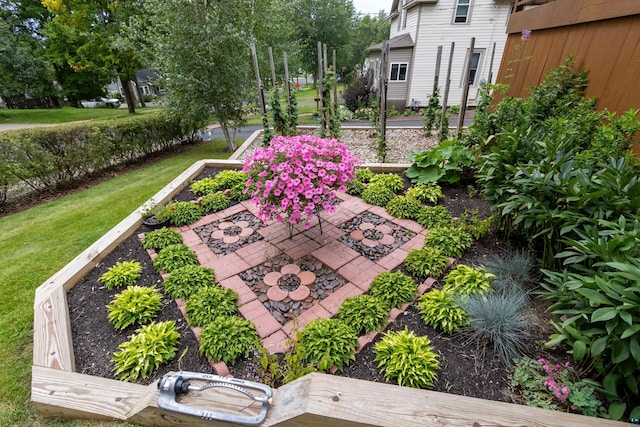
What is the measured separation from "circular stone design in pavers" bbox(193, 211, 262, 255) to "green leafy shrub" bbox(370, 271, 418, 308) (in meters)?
1.30

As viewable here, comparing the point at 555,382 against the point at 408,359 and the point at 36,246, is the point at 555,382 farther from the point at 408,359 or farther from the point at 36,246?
the point at 36,246

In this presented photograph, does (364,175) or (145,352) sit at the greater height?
(364,175)

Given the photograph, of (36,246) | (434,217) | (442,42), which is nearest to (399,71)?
(442,42)

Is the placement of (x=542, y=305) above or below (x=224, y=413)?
below

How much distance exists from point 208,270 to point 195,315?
48 cm

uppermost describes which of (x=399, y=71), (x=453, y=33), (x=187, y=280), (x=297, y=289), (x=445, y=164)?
(x=453, y=33)

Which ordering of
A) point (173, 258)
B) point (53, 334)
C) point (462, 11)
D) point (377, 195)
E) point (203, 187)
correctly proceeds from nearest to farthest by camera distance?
point (53, 334)
point (173, 258)
point (377, 195)
point (203, 187)
point (462, 11)

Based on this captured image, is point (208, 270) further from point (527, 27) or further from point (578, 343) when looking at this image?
point (527, 27)

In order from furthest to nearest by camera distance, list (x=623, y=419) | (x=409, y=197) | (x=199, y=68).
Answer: (x=199, y=68) → (x=409, y=197) → (x=623, y=419)

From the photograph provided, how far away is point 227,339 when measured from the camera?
1.74 m

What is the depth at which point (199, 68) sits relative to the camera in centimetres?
607

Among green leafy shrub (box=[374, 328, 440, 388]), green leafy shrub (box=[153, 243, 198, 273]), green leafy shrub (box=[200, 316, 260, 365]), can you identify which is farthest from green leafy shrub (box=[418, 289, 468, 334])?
green leafy shrub (box=[153, 243, 198, 273])

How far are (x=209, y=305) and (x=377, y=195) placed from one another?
220 centimetres

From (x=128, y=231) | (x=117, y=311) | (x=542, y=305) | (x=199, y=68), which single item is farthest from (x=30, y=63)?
(x=542, y=305)
